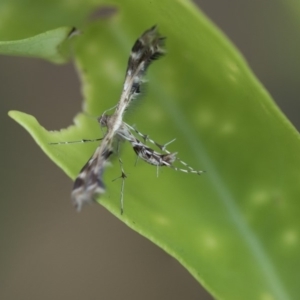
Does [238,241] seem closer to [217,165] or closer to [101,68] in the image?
[217,165]

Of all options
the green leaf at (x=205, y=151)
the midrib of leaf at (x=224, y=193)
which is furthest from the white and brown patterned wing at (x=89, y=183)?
the midrib of leaf at (x=224, y=193)

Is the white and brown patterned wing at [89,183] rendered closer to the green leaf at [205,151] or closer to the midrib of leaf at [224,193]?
the green leaf at [205,151]

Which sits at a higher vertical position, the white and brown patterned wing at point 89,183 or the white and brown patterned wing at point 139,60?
the white and brown patterned wing at point 139,60

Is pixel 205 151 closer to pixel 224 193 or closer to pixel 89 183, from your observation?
pixel 224 193

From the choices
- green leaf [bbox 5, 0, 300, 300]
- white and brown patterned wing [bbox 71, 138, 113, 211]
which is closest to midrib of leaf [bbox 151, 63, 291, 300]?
green leaf [bbox 5, 0, 300, 300]

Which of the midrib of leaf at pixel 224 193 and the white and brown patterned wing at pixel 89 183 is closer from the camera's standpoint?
the white and brown patterned wing at pixel 89 183

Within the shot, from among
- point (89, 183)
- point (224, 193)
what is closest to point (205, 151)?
point (224, 193)
